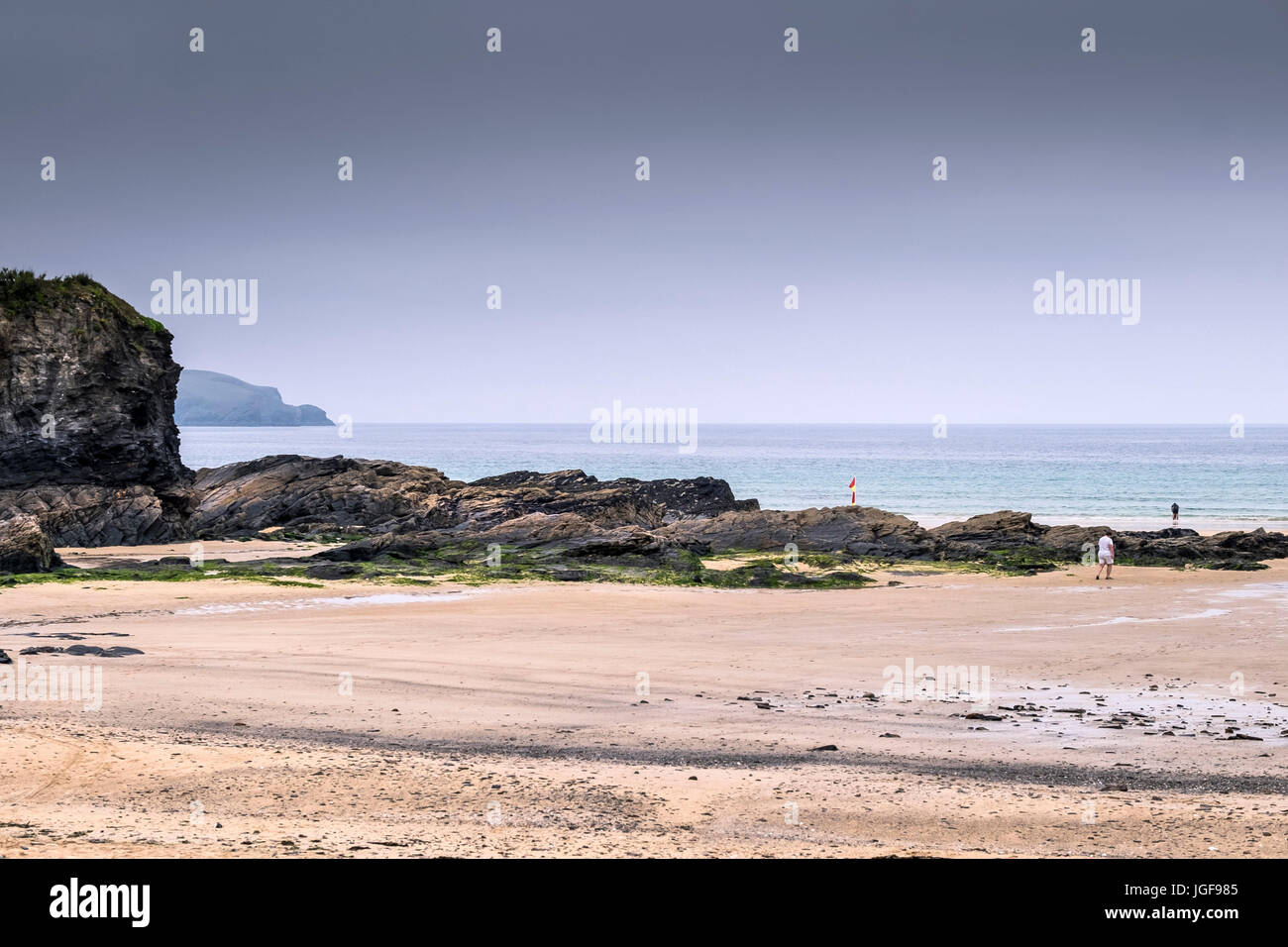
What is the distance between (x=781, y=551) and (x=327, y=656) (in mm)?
21593

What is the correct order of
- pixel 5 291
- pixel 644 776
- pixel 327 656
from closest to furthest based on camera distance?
pixel 644 776
pixel 327 656
pixel 5 291

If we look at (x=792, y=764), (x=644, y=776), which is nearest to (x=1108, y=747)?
(x=792, y=764)

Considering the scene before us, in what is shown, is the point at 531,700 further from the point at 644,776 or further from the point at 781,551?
the point at 781,551

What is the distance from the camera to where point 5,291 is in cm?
3459

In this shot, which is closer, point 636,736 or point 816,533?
point 636,736

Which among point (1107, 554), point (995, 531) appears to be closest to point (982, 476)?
point (995, 531)

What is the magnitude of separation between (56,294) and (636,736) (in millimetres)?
32729

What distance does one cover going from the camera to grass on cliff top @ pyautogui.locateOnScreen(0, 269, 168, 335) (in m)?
34.7

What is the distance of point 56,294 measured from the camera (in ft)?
117

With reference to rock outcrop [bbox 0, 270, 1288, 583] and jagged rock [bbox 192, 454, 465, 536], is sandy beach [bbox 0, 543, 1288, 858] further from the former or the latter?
jagged rock [bbox 192, 454, 465, 536]

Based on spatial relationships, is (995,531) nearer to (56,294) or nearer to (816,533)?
(816,533)
